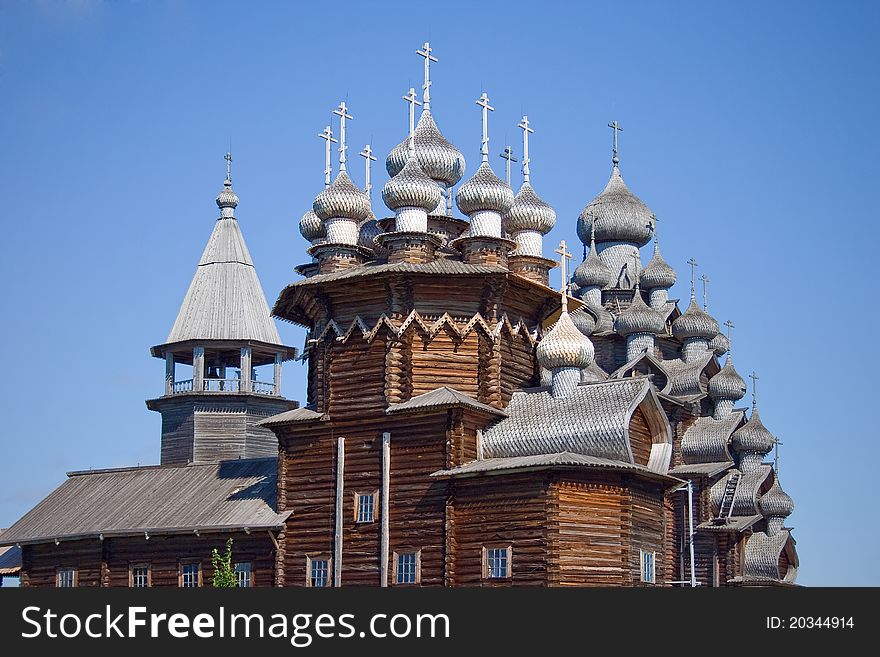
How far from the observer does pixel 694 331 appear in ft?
172

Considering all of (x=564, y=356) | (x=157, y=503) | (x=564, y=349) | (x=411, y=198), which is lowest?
(x=157, y=503)

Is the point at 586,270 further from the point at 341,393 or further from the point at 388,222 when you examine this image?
the point at 341,393

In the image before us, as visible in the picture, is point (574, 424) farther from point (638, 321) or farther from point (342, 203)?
point (638, 321)

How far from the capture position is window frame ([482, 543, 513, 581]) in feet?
99.7

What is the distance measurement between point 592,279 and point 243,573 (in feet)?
71.9

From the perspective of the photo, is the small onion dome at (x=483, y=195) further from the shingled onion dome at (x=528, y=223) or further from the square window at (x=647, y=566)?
the square window at (x=647, y=566)

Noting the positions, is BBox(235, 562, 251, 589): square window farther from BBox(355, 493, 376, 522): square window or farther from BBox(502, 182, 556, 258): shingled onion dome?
BBox(502, 182, 556, 258): shingled onion dome

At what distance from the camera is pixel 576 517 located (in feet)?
99.3

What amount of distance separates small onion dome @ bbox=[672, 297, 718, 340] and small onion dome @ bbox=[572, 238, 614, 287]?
2981 millimetres

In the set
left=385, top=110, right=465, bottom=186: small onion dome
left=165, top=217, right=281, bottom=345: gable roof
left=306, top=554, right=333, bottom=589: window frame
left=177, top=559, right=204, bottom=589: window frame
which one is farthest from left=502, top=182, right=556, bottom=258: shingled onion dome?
left=165, top=217, right=281, bottom=345: gable roof

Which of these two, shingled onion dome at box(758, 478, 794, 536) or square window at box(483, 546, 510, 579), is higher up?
shingled onion dome at box(758, 478, 794, 536)

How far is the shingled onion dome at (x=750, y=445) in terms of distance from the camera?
50156 mm

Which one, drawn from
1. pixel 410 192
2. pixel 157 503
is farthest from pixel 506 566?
pixel 157 503

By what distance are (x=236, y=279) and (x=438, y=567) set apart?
21.2 metres
